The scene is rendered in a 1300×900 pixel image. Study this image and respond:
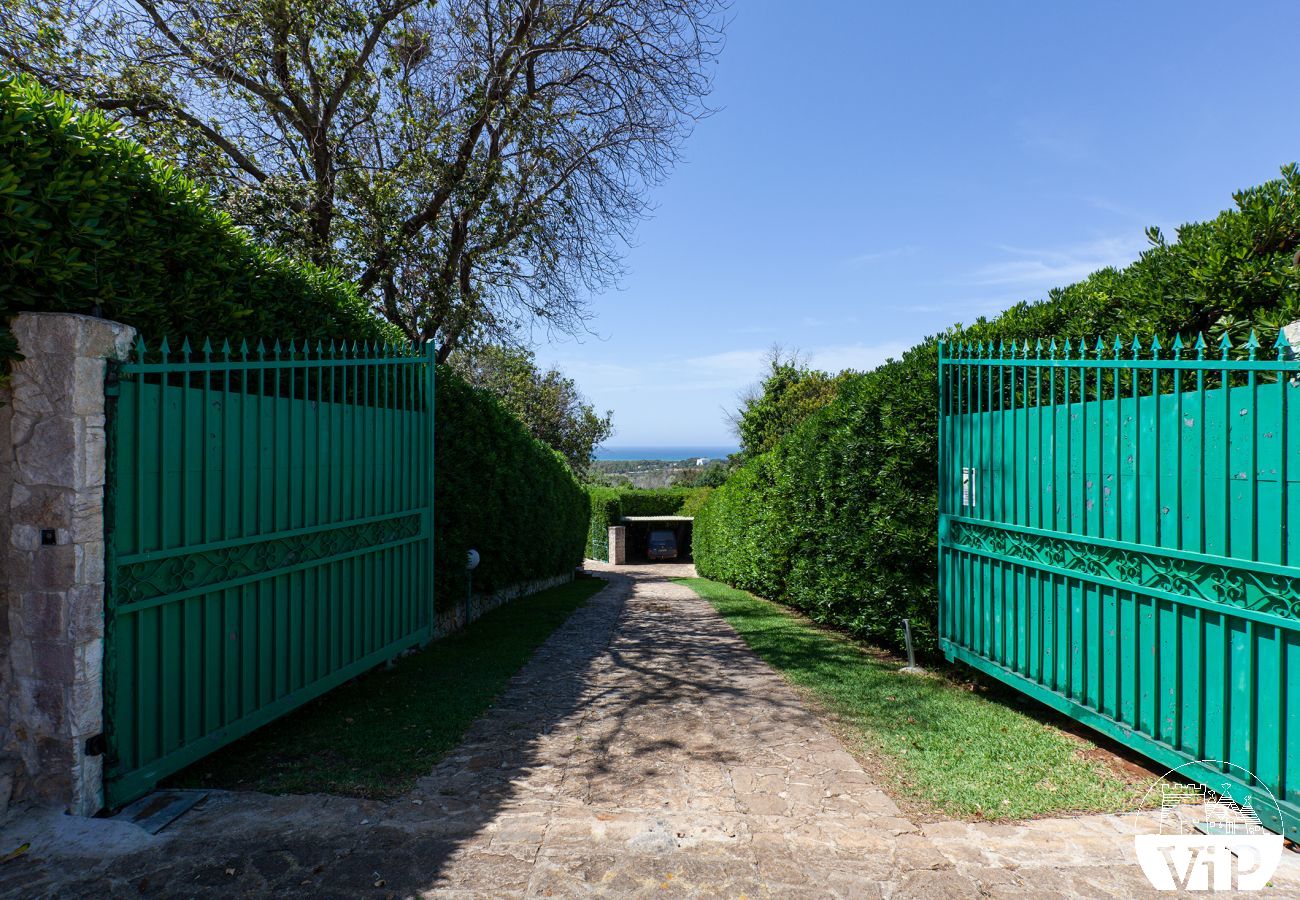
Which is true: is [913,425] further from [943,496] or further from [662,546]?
[662,546]

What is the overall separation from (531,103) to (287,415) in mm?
8348

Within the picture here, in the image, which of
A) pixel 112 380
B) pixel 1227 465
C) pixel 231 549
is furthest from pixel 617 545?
pixel 1227 465

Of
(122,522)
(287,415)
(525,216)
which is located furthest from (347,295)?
(525,216)

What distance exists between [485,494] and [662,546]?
2542cm

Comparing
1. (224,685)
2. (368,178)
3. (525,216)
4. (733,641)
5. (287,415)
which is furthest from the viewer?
(525,216)

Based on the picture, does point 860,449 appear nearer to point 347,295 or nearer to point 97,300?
point 347,295

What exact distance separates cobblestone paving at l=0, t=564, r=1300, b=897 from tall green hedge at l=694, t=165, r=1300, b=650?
2.29m

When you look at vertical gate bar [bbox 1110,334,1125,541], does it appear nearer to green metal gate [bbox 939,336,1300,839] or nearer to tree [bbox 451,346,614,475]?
green metal gate [bbox 939,336,1300,839]

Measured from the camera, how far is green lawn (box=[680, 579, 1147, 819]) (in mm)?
3637

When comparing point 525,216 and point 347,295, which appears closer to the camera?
point 347,295

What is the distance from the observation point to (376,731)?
15.1 ft

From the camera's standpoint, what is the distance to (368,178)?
1043 cm

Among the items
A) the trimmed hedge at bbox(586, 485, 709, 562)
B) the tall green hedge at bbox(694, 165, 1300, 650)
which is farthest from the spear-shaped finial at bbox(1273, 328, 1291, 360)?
the trimmed hedge at bbox(586, 485, 709, 562)

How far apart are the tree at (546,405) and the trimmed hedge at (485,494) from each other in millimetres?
18708
